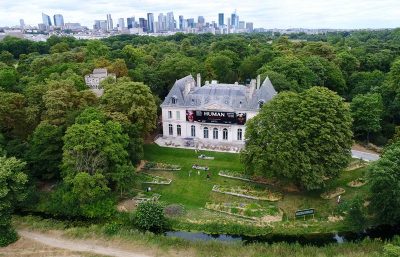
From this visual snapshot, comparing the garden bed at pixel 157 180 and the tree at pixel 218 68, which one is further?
the tree at pixel 218 68

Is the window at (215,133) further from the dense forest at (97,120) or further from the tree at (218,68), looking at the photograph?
the tree at (218,68)

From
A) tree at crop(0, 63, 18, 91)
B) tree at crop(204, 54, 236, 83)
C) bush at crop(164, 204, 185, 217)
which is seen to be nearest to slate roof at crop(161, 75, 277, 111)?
bush at crop(164, 204, 185, 217)

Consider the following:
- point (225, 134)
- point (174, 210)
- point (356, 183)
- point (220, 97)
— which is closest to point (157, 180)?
point (174, 210)

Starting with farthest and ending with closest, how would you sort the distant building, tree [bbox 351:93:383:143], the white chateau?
the distant building, tree [bbox 351:93:383:143], the white chateau

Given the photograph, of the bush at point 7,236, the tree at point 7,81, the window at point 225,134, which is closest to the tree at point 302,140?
the window at point 225,134

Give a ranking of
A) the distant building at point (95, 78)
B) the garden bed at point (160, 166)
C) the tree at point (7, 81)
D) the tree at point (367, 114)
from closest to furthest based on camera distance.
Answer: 1. the garden bed at point (160, 166)
2. the tree at point (367, 114)
3. the tree at point (7, 81)
4. the distant building at point (95, 78)

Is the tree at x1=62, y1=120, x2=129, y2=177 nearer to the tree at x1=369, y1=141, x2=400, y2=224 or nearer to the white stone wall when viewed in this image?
the white stone wall
